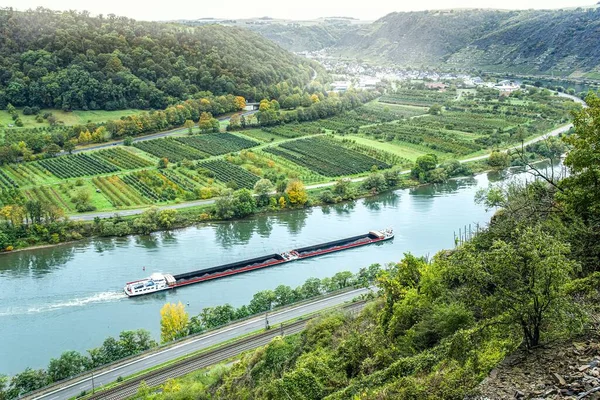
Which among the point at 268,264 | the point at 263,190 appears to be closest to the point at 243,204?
the point at 263,190

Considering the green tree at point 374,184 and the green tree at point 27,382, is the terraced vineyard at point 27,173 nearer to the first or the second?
the green tree at point 27,382

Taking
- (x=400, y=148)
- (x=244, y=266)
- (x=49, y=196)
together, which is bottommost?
(x=244, y=266)

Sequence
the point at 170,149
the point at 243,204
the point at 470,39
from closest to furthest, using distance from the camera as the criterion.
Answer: the point at 243,204 < the point at 170,149 < the point at 470,39

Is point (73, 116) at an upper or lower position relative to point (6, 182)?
upper

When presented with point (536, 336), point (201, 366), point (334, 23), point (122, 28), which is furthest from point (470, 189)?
point (334, 23)

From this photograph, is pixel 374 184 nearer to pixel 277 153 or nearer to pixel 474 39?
pixel 277 153

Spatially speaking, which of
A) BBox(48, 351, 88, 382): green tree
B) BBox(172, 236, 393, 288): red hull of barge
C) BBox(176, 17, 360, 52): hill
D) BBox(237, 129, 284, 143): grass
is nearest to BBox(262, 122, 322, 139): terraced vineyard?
BBox(237, 129, 284, 143): grass
